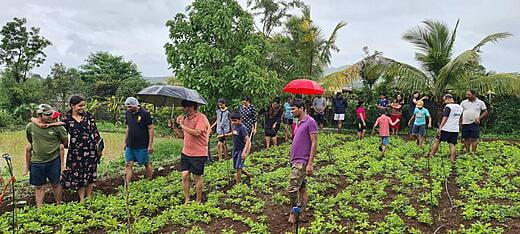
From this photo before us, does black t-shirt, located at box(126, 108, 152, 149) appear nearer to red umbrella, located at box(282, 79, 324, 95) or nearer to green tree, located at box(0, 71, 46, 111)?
red umbrella, located at box(282, 79, 324, 95)

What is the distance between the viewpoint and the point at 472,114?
9.95 meters

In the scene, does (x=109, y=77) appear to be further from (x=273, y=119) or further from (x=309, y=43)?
(x=273, y=119)

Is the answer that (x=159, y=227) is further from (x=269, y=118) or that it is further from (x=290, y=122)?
(x=290, y=122)

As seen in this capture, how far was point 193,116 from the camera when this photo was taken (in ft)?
20.2

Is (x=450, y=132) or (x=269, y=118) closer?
(x=450, y=132)

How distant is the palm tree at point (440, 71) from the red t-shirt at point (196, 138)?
1105 centimetres

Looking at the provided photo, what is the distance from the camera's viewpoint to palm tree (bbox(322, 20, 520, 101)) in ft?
47.6

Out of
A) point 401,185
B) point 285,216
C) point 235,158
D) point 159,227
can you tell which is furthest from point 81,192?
point 401,185

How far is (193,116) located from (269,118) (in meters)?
5.58

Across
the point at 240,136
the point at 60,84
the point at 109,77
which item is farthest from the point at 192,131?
the point at 109,77

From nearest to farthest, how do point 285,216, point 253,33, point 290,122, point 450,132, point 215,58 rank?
point 285,216 → point 450,132 → point 215,58 → point 253,33 → point 290,122

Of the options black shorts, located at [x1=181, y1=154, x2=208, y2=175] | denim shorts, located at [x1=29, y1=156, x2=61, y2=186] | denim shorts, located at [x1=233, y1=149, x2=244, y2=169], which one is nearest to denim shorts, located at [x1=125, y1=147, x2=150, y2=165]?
denim shorts, located at [x1=29, y1=156, x2=61, y2=186]

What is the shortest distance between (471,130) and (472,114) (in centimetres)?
44

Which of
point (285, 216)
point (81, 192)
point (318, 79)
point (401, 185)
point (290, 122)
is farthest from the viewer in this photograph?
point (318, 79)
